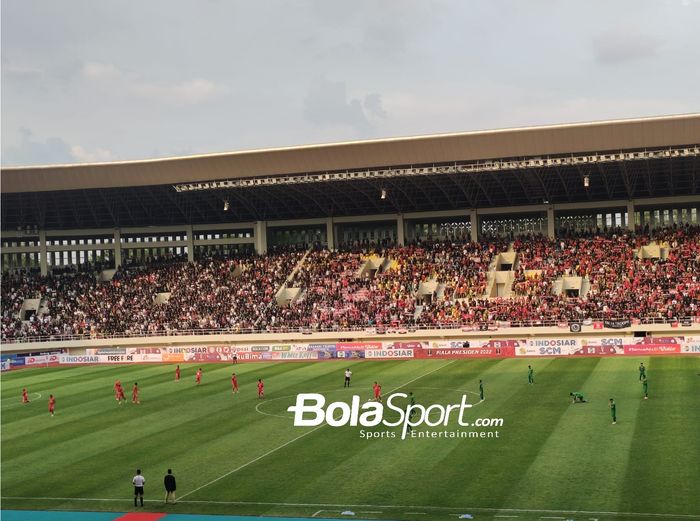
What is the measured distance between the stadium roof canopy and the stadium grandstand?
182 mm

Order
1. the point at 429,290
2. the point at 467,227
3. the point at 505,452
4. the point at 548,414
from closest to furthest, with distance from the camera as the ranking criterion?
1. the point at 505,452
2. the point at 548,414
3. the point at 429,290
4. the point at 467,227

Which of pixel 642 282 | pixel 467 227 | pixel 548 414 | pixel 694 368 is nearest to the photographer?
pixel 548 414

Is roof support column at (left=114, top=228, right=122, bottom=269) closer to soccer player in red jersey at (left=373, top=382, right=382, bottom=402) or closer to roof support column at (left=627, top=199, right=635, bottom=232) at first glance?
roof support column at (left=627, top=199, right=635, bottom=232)

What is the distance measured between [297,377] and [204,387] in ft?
19.1

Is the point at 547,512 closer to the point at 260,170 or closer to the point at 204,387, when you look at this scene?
the point at 204,387

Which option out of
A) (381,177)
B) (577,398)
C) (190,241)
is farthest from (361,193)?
(577,398)

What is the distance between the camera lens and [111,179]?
75750 mm

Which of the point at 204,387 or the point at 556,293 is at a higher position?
the point at 556,293

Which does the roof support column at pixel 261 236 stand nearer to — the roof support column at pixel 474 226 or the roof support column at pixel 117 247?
the roof support column at pixel 117 247

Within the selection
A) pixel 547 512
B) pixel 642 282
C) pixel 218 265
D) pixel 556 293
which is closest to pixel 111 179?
pixel 218 265

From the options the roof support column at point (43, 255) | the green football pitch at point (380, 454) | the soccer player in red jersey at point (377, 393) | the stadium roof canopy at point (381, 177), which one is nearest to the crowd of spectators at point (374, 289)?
the roof support column at point (43, 255)

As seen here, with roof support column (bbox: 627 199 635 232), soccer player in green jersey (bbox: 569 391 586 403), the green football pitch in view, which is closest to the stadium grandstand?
roof support column (bbox: 627 199 635 232)

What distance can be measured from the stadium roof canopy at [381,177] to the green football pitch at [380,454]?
24208 millimetres

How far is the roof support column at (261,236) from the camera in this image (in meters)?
84.9
